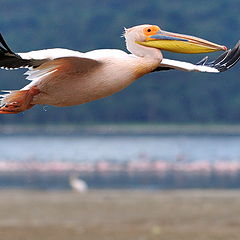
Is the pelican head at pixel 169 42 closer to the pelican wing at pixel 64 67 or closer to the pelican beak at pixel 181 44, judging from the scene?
the pelican beak at pixel 181 44

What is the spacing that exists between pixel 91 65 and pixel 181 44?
259 mm

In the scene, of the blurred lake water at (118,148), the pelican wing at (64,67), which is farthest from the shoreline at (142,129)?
the pelican wing at (64,67)

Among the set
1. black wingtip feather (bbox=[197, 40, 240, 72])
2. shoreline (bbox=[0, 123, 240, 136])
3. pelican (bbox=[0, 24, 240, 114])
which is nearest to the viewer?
pelican (bbox=[0, 24, 240, 114])

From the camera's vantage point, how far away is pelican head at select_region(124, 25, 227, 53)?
2.33m

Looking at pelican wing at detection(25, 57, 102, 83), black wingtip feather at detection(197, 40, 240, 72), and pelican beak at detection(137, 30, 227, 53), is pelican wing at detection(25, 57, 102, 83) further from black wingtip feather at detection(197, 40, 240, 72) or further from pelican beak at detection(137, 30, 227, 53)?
black wingtip feather at detection(197, 40, 240, 72)

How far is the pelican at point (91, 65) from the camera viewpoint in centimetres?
231

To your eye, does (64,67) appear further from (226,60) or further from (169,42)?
(226,60)

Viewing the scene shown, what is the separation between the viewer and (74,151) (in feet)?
209

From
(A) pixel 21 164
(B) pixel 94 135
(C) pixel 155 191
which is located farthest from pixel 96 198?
(B) pixel 94 135

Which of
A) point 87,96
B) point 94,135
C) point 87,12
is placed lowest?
point 87,96

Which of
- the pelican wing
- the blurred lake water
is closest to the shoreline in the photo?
the blurred lake water

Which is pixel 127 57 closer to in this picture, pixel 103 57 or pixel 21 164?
pixel 103 57

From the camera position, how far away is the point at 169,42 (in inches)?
92.3

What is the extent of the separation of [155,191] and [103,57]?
35.8 m
